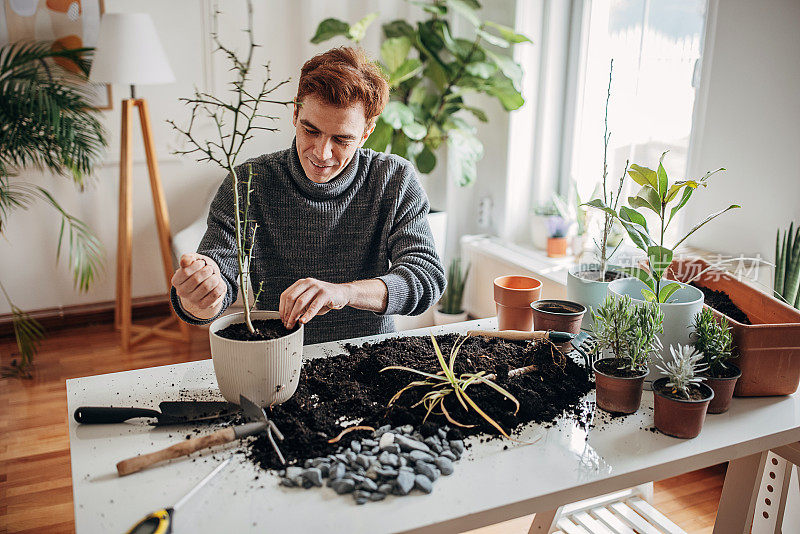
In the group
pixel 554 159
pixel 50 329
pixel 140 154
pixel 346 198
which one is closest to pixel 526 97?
pixel 554 159

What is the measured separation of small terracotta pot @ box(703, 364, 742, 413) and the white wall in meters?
1.23

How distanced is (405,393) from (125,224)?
8.44ft

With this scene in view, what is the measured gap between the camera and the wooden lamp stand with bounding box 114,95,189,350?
10.7 ft

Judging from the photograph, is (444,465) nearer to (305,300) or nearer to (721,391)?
(305,300)

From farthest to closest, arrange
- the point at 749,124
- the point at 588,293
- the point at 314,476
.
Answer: the point at 749,124, the point at 588,293, the point at 314,476

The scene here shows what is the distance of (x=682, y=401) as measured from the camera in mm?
1120

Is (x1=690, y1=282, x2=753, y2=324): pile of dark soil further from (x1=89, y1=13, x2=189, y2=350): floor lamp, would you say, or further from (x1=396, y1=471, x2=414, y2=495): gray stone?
(x1=89, y1=13, x2=189, y2=350): floor lamp

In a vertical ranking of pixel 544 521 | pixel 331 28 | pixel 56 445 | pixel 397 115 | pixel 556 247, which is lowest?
pixel 56 445

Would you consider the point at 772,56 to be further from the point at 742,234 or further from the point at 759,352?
the point at 759,352

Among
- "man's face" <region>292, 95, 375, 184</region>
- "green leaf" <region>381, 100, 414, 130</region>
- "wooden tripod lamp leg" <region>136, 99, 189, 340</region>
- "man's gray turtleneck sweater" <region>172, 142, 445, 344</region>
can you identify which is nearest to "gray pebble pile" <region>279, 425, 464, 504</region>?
"man's gray turtleneck sweater" <region>172, 142, 445, 344</region>

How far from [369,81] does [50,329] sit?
297cm

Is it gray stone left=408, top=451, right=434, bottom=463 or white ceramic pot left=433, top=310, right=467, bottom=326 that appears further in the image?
white ceramic pot left=433, top=310, right=467, bottom=326

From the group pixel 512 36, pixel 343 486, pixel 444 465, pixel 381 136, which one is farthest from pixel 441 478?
pixel 512 36

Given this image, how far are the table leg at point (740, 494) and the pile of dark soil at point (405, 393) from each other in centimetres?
34
